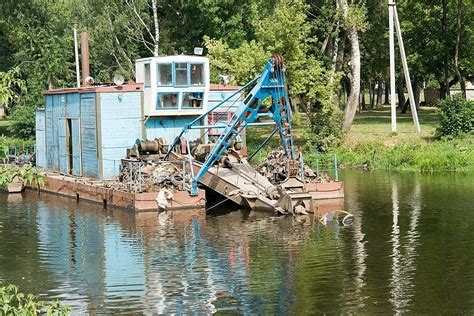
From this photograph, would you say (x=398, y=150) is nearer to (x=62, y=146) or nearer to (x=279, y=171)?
(x=279, y=171)

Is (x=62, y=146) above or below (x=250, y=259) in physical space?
above

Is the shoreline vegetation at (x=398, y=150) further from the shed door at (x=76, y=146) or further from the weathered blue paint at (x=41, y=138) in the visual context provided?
the shed door at (x=76, y=146)

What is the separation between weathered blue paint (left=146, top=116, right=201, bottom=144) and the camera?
141ft

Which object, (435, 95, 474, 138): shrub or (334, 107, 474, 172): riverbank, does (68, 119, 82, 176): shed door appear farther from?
(435, 95, 474, 138): shrub

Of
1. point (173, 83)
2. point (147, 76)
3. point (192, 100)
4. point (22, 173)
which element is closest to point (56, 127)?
point (147, 76)

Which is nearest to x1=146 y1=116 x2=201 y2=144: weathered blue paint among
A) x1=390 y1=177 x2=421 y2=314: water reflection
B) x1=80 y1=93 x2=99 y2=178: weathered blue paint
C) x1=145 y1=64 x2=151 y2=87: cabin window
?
x1=145 y1=64 x2=151 y2=87: cabin window

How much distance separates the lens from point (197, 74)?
42281mm

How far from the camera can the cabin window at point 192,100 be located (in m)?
42.5

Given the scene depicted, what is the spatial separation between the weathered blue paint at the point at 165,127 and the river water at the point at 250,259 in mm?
5755

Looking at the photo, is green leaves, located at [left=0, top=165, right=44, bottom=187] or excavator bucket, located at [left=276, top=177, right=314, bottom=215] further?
excavator bucket, located at [left=276, top=177, right=314, bottom=215]

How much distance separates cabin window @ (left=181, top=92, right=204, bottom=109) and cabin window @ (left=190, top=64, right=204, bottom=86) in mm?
553

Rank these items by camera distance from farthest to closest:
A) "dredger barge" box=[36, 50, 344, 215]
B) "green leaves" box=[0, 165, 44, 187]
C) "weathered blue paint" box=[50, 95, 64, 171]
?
"weathered blue paint" box=[50, 95, 64, 171] → "dredger barge" box=[36, 50, 344, 215] → "green leaves" box=[0, 165, 44, 187]

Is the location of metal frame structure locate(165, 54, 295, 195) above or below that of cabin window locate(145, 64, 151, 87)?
below

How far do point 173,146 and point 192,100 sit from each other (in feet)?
14.4
